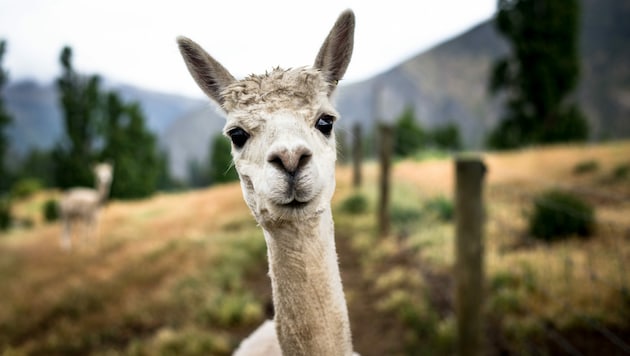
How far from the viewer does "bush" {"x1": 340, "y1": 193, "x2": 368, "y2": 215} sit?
371 inches

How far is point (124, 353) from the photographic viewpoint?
4.83 meters

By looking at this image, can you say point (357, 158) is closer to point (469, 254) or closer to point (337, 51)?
point (469, 254)

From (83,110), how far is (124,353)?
18.8 ft

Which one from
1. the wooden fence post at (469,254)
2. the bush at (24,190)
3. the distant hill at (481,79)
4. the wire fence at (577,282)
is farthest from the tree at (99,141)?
the distant hill at (481,79)

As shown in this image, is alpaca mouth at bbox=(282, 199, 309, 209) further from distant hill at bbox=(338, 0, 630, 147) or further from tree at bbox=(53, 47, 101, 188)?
distant hill at bbox=(338, 0, 630, 147)

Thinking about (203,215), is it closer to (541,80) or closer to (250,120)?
(250,120)

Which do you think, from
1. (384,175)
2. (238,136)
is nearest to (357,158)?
(384,175)

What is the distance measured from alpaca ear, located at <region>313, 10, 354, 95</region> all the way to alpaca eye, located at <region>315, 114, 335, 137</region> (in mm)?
166

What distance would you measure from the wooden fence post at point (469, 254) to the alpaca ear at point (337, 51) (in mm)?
1707

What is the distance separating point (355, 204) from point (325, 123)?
8061 millimetres

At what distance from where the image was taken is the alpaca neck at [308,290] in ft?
4.92

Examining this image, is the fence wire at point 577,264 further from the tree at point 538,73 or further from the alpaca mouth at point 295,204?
the tree at point 538,73

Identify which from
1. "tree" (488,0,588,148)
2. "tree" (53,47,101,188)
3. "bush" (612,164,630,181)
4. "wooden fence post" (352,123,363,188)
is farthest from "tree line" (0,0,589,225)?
"bush" (612,164,630,181)

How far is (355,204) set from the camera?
951 centimetres
